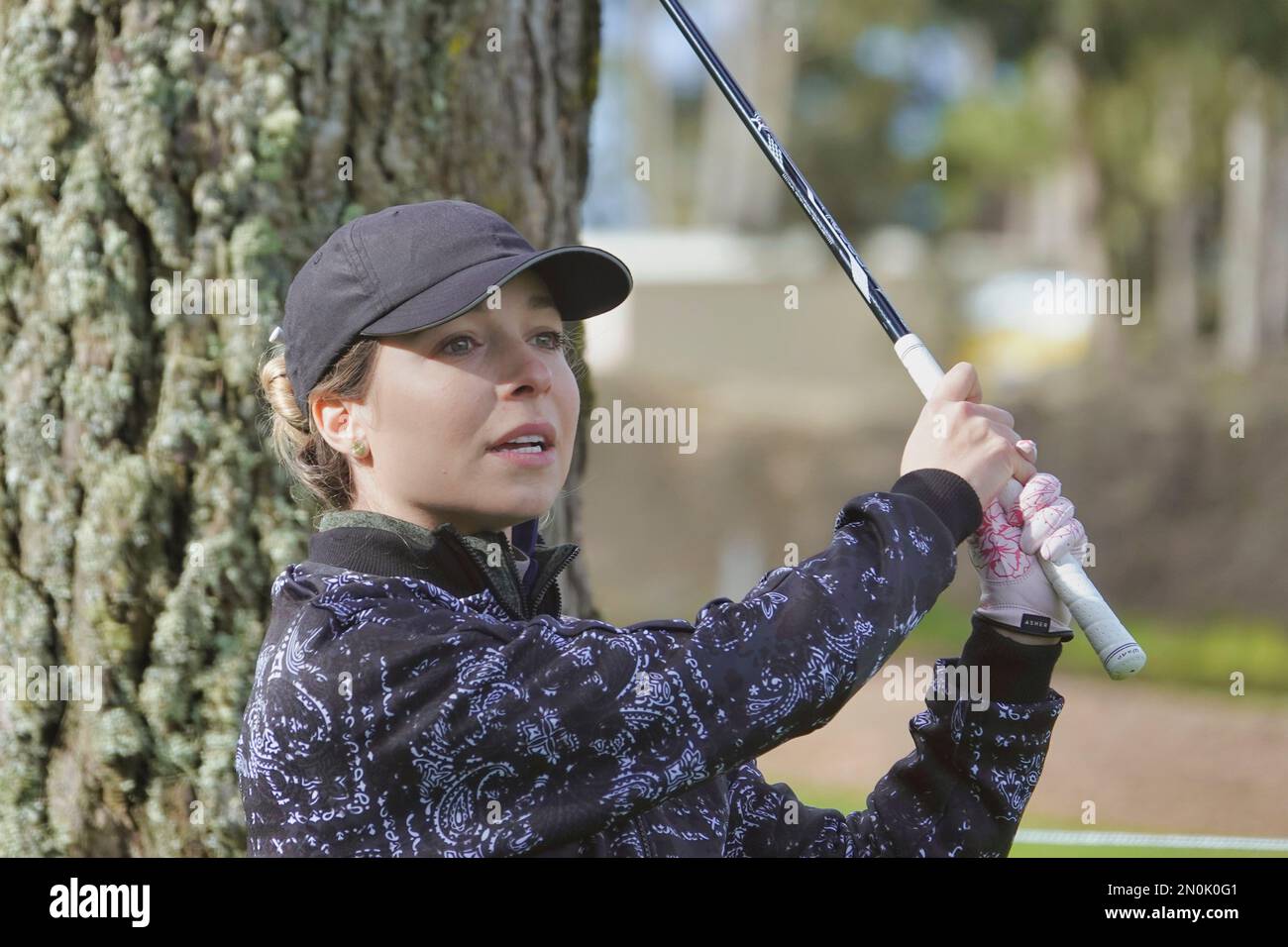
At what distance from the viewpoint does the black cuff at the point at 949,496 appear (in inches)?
78.9

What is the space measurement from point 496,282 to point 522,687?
0.51 metres

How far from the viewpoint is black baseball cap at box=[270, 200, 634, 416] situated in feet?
6.53

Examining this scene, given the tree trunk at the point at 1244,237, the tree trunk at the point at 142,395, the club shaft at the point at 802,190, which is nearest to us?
the club shaft at the point at 802,190

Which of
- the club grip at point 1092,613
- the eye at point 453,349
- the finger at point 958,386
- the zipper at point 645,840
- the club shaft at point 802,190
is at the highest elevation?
the club shaft at point 802,190

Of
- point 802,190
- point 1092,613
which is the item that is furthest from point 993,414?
point 802,190

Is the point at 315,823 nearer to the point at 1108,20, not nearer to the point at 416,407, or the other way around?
the point at 416,407

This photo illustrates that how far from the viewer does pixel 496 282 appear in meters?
1.98

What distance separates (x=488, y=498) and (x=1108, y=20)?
14475 millimetres

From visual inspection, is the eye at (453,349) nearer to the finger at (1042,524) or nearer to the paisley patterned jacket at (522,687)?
the paisley patterned jacket at (522,687)

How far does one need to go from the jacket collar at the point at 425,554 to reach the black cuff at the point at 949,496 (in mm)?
514

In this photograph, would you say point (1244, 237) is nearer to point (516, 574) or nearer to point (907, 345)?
point (907, 345)

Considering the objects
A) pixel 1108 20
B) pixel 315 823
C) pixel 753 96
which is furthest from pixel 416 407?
pixel 753 96

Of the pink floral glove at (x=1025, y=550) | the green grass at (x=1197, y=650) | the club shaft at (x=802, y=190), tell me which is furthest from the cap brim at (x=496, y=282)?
the green grass at (x=1197, y=650)

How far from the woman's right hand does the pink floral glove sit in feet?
0.17
